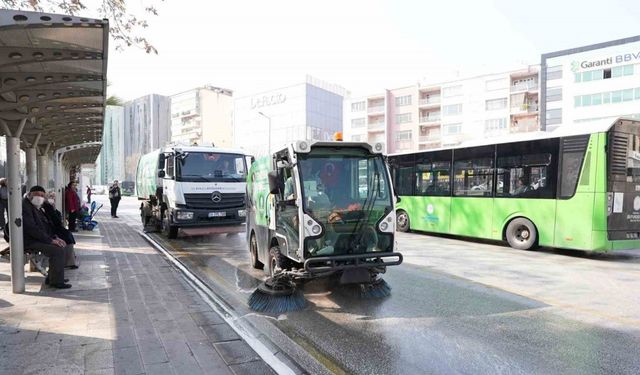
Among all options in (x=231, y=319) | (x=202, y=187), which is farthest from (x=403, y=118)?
(x=231, y=319)

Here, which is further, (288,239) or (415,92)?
(415,92)

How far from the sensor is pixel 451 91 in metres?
64.4

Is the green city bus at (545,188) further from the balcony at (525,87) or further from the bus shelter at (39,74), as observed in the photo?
the balcony at (525,87)

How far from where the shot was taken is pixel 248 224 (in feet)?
30.9

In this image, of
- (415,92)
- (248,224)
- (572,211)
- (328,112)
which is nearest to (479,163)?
(572,211)

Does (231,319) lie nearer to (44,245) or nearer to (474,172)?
(44,245)

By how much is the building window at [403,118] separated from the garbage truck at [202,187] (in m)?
59.3

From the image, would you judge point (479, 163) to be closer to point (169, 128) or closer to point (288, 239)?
point (288, 239)

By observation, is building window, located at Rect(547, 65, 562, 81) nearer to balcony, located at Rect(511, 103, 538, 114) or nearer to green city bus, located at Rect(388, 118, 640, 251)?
balcony, located at Rect(511, 103, 538, 114)

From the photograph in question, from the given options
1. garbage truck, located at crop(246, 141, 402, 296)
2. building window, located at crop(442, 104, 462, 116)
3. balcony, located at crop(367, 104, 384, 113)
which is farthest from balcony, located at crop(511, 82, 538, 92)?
garbage truck, located at crop(246, 141, 402, 296)

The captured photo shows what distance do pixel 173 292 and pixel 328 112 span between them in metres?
87.7

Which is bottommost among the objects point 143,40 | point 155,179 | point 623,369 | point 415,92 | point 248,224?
point 623,369

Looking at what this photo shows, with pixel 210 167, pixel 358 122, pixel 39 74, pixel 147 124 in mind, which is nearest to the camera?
pixel 39 74

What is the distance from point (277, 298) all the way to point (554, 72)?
60.0 meters
